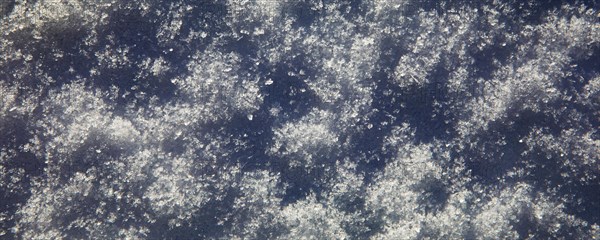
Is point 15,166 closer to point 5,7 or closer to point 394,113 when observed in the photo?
point 5,7

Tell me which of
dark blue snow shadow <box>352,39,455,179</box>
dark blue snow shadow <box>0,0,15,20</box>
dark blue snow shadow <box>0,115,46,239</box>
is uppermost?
dark blue snow shadow <box>0,0,15,20</box>

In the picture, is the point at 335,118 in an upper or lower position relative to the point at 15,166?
upper

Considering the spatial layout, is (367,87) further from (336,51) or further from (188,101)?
(188,101)

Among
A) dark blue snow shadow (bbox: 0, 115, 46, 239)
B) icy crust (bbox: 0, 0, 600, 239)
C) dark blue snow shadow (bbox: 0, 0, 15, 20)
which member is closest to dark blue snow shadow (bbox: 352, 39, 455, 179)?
icy crust (bbox: 0, 0, 600, 239)

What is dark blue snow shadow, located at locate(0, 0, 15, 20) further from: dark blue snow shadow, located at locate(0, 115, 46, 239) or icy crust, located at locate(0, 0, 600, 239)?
dark blue snow shadow, located at locate(0, 115, 46, 239)

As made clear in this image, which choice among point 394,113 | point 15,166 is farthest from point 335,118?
point 15,166

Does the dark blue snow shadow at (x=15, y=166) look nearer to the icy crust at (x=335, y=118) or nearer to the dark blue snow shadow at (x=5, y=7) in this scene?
the icy crust at (x=335, y=118)

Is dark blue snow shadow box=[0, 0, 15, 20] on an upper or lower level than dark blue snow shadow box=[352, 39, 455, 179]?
upper

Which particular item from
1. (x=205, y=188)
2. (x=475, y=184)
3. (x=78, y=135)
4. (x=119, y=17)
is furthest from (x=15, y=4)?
(x=475, y=184)

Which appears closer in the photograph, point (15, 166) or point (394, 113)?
point (15, 166)
